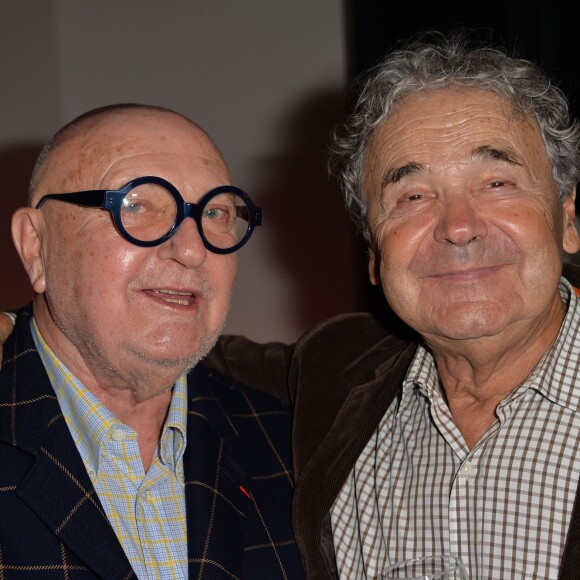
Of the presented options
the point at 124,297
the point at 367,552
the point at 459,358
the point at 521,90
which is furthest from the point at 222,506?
the point at 521,90

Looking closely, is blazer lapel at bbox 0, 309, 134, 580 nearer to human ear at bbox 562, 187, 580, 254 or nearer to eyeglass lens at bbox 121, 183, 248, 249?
eyeglass lens at bbox 121, 183, 248, 249

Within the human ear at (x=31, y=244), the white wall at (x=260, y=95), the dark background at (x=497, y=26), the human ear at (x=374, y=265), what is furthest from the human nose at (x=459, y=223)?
the white wall at (x=260, y=95)

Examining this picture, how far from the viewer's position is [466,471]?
173 cm

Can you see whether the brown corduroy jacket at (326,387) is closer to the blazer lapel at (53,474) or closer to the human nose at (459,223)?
the human nose at (459,223)

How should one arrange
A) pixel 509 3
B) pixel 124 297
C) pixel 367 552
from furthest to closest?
pixel 509 3 < pixel 367 552 < pixel 124 297

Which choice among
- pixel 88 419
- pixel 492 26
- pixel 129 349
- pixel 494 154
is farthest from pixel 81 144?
pixel 492 26

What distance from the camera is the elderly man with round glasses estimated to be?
63.1 inches

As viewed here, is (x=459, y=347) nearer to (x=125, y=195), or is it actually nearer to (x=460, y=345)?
(x=460, y=345)

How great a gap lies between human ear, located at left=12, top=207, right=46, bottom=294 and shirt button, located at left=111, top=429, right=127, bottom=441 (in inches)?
13.3

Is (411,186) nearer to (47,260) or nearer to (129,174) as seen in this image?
(129,174)

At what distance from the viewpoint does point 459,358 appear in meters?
1.89

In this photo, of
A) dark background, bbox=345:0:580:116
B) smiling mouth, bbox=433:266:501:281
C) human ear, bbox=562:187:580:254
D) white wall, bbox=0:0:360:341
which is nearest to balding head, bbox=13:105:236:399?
smiling mouth, bbox=433:266:501:281

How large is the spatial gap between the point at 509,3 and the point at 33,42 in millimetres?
1922

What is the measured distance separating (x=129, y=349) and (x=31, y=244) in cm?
34
